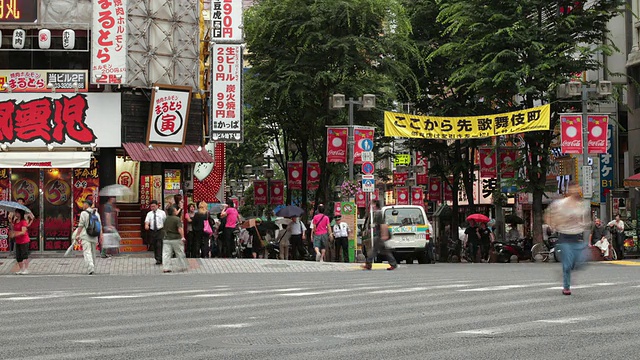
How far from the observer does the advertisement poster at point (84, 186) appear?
33938 millimetres

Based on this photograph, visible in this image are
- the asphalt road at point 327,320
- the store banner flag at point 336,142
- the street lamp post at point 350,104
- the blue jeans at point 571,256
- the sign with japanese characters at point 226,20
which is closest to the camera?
the asphalt road at point 327,320

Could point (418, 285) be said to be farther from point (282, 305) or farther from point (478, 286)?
point (282, 305)

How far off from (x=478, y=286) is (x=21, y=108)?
63.4ft

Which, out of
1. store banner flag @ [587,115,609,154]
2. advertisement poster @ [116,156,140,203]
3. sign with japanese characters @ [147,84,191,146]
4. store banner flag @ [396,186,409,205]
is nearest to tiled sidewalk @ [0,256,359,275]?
sign with japanese characters @ [147,84,191,146]

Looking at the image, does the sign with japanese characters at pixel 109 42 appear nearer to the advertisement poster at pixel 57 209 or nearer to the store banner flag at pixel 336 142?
the advertisement poster at pixel 57 209

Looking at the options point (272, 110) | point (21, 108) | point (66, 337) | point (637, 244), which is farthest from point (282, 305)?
point (637, 244)

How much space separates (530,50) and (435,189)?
1761cm

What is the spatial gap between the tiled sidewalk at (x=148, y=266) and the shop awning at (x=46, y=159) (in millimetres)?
2968

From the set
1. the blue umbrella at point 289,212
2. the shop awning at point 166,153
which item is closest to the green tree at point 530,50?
the blue umbrella at point 289,212

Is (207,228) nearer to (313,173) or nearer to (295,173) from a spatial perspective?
(313,173)

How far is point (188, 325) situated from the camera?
13375 millimetres

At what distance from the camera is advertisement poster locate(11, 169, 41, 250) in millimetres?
33531

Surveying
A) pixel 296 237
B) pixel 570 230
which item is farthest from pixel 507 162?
pixel 570 230

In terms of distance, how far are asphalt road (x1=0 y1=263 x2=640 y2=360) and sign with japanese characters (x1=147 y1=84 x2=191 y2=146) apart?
13.4 m
